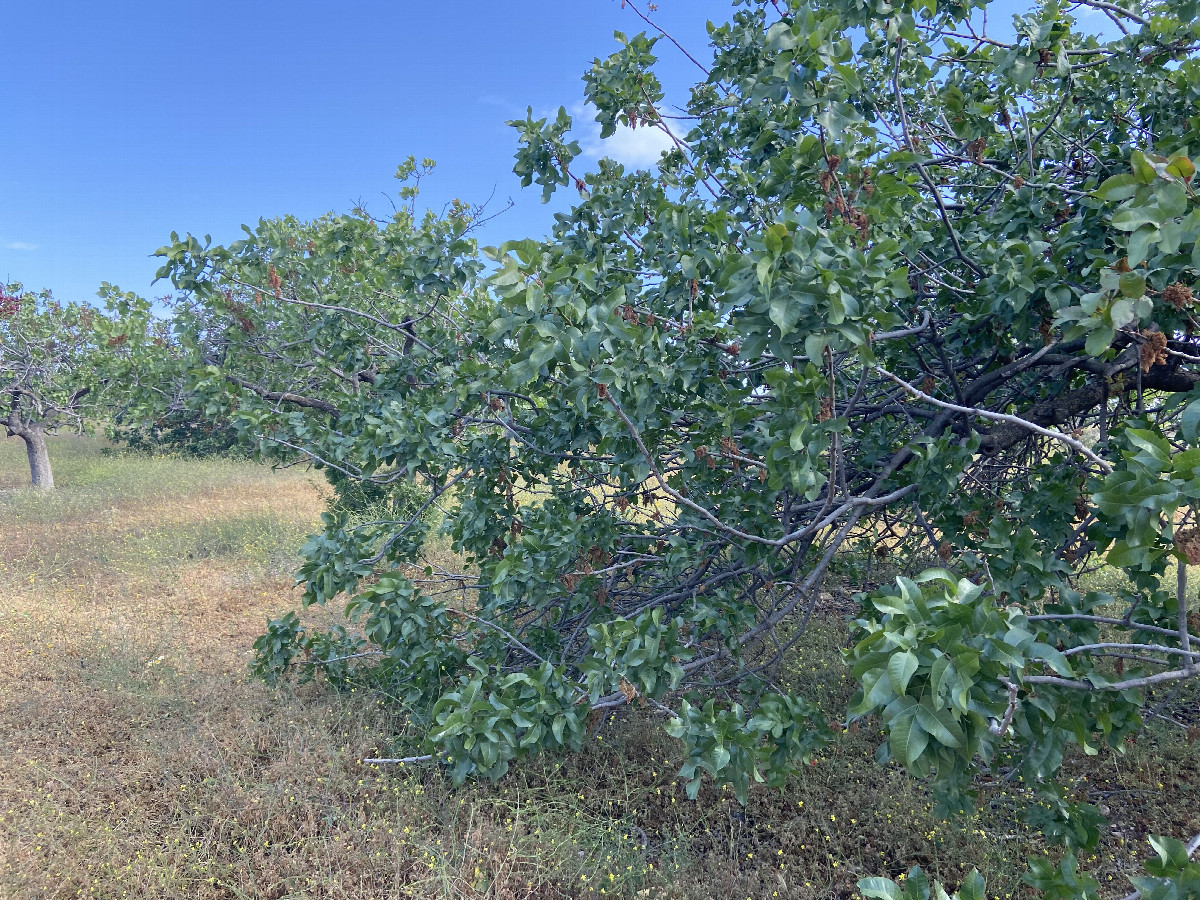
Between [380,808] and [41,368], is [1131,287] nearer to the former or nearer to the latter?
[380,808]

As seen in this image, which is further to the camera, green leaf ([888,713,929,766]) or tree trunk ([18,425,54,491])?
tree trunk ([18,425,54,491])

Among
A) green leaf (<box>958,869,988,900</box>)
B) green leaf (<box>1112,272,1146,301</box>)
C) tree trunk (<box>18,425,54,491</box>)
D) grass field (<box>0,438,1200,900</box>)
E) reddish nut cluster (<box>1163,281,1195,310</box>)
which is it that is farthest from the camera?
tree trunk (<box>18,425,54,491</box>)

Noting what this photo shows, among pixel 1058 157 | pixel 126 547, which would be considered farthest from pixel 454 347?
pixel 126 547

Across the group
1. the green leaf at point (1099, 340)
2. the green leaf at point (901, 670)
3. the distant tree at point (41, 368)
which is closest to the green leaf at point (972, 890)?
the green leaf at point (901, 670)

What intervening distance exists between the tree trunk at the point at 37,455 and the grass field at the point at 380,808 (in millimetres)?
9649

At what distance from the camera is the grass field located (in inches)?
115

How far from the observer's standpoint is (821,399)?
201 cm

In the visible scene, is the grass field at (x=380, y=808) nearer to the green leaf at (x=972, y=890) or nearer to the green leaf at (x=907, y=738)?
the green leaf at (x=972, y=890)

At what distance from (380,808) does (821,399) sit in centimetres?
288

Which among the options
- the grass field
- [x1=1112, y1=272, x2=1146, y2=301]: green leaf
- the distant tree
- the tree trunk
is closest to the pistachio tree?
[x1=1112, y1=272, x2=1146, y2=301]: green leaf

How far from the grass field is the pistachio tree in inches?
18.7

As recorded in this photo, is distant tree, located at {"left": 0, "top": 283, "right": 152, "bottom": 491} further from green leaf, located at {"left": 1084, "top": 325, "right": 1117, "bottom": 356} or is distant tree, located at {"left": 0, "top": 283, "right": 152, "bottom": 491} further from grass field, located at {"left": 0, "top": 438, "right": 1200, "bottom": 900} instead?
green leaf, located at {"left": 1084, "top": 325, "right": 1117, "bottom": 356}

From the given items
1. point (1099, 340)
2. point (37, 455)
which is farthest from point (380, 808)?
point (37, 455)

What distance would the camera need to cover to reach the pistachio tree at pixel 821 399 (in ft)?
5.59
